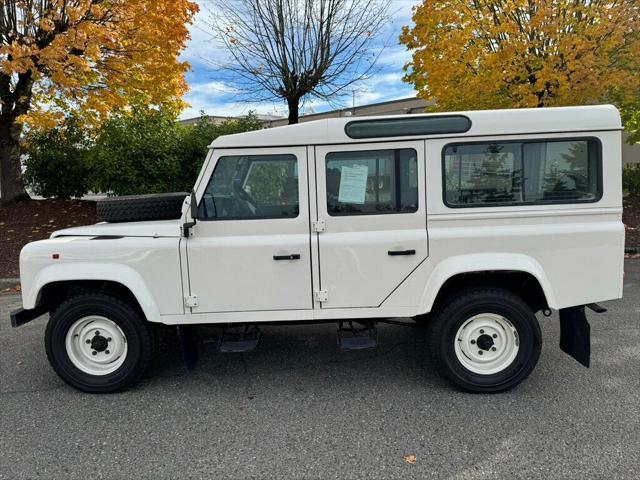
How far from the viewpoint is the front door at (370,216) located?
3.65 meters

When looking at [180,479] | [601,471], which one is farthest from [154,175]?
[601,471]

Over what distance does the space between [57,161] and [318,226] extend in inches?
403

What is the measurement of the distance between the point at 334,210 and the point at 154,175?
7562mm

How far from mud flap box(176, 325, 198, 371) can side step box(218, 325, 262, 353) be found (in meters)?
0.23

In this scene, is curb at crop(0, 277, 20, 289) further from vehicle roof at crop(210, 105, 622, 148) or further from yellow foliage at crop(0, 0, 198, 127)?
vehicle roof at crop(210, 105, 622, 148)

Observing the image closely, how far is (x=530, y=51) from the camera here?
892 cm

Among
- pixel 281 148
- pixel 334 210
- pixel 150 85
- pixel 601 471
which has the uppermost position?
pixel 150 85

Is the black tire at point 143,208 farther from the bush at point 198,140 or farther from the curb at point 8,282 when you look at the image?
the bush at point 198,140

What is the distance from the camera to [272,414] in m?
3.52

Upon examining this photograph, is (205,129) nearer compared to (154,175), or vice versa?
(154,175)

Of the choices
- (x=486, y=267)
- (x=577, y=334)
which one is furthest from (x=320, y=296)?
(x=577, y=334)

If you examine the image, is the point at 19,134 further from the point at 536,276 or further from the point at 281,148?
the point at 536,276

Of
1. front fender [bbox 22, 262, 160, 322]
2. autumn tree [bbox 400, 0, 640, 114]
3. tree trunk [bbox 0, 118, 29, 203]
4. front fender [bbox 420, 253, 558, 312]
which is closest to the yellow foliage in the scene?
tree trunk [bbox 0, 118, 29, 203]

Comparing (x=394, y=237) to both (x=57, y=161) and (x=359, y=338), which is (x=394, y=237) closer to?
(x=359, y=338)
